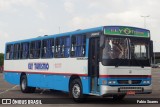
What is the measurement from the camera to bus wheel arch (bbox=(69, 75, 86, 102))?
16203 millimetres

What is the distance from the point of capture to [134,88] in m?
15.4

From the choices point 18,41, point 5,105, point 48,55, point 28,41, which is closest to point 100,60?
point 5,105

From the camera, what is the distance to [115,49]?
1531 cm

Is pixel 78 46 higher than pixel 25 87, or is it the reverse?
pixel 78 46

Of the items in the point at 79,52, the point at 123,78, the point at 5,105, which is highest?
the point at 79,52

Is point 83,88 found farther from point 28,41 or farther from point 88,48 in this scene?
point 28,41

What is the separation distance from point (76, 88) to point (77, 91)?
0.64 feet

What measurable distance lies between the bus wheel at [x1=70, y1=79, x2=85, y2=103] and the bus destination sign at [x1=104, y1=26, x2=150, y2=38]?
2.57 m

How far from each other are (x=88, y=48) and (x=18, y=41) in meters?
A: 8.87

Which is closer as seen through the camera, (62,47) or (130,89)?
(130,89)

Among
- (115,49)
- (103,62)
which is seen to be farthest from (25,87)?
(115,49)

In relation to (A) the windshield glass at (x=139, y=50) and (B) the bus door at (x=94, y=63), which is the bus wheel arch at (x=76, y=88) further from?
(A) the windshield glass at (x=139, y=50)

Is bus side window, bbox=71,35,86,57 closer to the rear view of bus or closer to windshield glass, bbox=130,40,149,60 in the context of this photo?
the rear view of bus

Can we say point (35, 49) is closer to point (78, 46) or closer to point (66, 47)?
point (66, 47)
